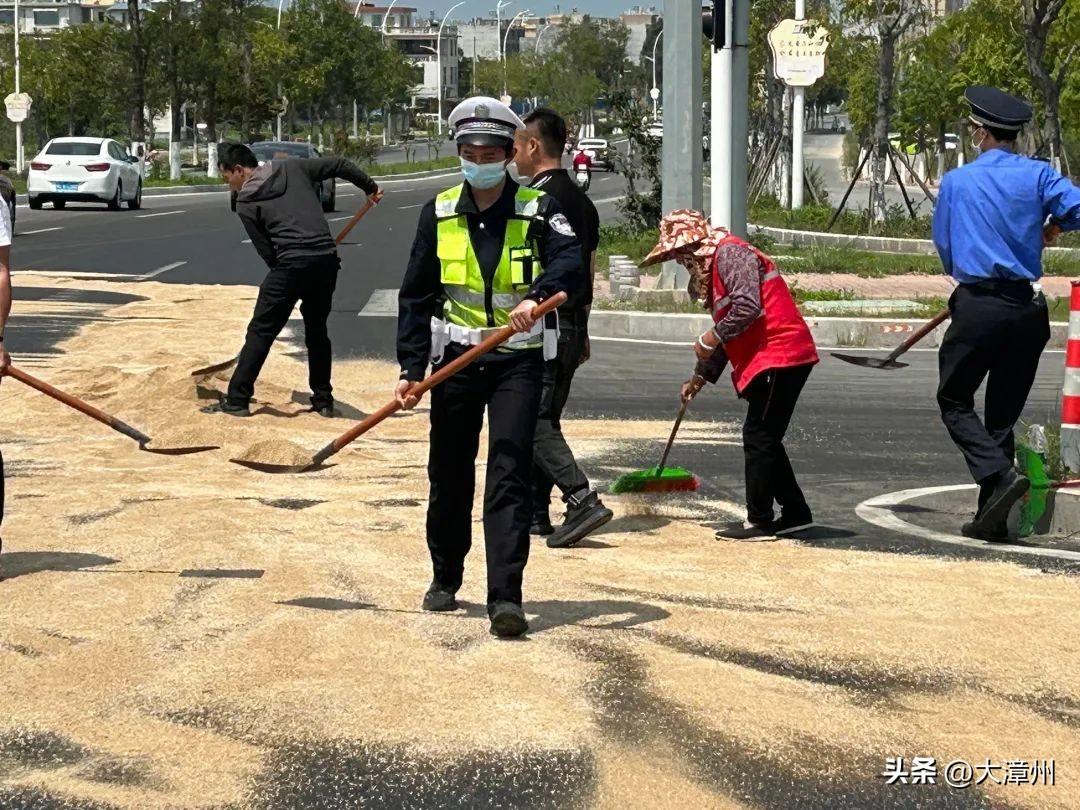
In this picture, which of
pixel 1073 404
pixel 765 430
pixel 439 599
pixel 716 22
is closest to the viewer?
pixel 439 599

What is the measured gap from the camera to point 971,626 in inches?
253

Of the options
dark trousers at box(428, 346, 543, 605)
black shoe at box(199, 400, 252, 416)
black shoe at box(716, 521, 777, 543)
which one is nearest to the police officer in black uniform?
black shoe at box(716, 521, 777, 543)

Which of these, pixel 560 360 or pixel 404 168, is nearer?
pixel 560 360

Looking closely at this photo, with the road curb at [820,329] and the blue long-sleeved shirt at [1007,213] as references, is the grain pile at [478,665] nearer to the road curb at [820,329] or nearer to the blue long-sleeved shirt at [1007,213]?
the blue long-sleeved shirt at [1007,213]

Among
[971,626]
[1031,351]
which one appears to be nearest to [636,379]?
[1031,351]

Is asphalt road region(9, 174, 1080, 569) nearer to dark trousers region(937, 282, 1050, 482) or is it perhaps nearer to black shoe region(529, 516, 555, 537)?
dark trousers region(937, 282, 1050, 482)

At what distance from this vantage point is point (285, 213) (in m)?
11.8

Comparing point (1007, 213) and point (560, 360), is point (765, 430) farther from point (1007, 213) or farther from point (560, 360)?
point (1007, 213)

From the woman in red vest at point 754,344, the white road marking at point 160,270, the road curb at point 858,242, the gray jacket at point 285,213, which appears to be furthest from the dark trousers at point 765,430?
the road curb at point 858,242

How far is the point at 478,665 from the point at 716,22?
1281cm

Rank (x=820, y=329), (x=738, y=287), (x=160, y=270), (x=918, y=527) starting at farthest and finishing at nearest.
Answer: (x=160, y=270) < (x=820, y=329) < (x=918, y=527) < (x=738, y=287)

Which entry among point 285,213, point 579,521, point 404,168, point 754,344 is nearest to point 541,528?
point 579,521

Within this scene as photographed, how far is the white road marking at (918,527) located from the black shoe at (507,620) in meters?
2.50

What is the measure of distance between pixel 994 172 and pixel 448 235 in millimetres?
2688
